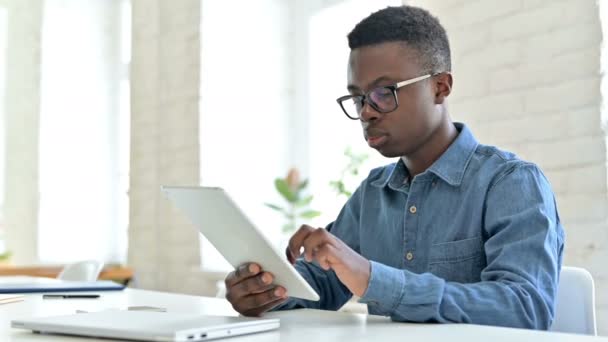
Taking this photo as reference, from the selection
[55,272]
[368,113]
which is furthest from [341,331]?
[55,272]

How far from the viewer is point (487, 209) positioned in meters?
1.30

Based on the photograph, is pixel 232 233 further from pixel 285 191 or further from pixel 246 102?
pixel 246 102

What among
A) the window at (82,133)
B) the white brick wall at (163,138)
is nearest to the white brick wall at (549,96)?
the white brick wall at (163,138)

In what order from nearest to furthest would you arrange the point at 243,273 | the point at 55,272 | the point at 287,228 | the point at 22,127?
1. the point at 243,273
2. the point at 287,228
3. the point at 55,272
4. the point at 22,127

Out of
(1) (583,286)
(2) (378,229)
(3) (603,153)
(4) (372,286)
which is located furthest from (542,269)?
(3) (603,153)

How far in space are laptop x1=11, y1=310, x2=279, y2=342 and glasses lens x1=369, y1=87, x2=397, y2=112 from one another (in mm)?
505

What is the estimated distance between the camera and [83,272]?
252 cm

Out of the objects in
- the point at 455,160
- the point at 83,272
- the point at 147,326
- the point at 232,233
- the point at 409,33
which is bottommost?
the point at 83,272

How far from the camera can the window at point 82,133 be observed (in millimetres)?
5055

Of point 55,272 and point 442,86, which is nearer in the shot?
point 442,86

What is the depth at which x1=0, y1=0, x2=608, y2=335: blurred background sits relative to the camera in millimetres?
1999

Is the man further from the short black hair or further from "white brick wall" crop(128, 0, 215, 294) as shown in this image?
"white brick wall" crop(128, 0, 215, 294)

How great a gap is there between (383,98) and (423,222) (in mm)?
239

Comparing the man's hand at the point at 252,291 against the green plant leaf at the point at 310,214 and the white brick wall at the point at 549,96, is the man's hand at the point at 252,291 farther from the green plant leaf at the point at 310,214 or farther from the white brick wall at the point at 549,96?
the green plant leaf at the point at 310,214
